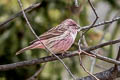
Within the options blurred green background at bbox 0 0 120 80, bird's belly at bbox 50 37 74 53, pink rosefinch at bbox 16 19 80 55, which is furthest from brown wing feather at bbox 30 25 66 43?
blurred green background at bbox 0 0 120 80

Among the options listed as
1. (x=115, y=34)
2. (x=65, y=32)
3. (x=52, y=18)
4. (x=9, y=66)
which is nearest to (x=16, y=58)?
(x=52, y=18)

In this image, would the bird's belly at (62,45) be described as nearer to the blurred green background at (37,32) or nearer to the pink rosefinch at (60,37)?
the pink rosefinch at (60,37)

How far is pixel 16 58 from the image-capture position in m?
5.53

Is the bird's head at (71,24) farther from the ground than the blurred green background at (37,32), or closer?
farther from the ground

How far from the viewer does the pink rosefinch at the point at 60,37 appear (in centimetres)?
429

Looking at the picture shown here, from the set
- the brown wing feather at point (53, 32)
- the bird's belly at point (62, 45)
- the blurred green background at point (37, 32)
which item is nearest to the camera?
the bird's belly at point (62, 45)

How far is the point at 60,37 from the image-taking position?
4570 mm

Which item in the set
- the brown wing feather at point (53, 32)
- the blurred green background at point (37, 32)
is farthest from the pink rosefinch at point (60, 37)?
the blurred green background at point (37, 32)

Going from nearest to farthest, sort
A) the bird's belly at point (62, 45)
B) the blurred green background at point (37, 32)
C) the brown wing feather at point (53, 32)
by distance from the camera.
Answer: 1. the bird's belly at point (62, 45)
2. the brown wing feather at point (53, 32)
3. the blurred green background at point (37, 32)

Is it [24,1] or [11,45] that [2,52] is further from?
[24,1]

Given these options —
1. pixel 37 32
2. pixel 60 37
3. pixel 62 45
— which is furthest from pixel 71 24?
pixel 37 32

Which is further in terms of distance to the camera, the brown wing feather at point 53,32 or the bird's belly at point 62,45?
the brown wing feather at point 53,32

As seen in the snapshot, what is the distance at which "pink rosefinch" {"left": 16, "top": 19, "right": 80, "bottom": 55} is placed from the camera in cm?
429

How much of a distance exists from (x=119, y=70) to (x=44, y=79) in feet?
6.52
